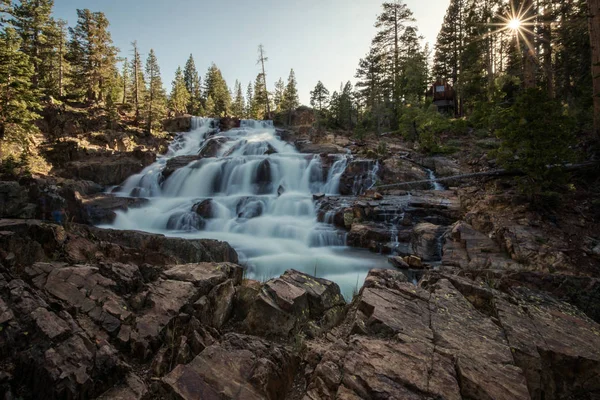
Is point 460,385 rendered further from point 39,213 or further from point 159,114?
point 159,114

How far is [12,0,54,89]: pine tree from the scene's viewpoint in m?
30.8

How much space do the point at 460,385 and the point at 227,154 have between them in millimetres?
26361

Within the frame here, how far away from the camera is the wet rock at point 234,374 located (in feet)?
8.77

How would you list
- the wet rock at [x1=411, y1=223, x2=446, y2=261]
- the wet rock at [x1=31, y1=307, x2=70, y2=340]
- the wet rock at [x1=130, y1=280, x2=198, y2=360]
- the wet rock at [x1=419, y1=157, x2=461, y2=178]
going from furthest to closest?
the wet rock at [x1=419, y1=157, x2=461, y2=178]
the wet rock at [x1=411, y1=223, x2=446, y2=261]
the wet rock at [x1=130, y1=280, x2=198, y2=360]
the wet rock at [x1=31, y1=307, x2=70, y2=340]

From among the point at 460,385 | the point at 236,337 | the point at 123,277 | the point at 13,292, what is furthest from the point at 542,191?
the point at 13,292

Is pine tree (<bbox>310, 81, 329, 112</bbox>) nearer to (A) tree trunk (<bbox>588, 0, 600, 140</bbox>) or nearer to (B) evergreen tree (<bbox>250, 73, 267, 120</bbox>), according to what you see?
(B) evergreen tree (<bbox>250, 73, 267, 120</bbox>)

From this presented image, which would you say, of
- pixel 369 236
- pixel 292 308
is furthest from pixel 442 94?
pixel 292 308

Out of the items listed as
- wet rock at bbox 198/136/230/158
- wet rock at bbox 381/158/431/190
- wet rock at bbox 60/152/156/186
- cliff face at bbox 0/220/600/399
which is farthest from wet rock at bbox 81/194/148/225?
wet rock at bbox 381/158/431/190

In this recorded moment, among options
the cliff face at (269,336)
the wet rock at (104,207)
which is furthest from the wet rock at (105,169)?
the cliff face at (269,336)

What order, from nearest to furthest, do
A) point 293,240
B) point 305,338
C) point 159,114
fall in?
point 305,338
point 293,240
point 159,114

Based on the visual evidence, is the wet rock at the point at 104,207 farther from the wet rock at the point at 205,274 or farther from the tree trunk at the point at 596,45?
the tree trunk at the point at 596,45

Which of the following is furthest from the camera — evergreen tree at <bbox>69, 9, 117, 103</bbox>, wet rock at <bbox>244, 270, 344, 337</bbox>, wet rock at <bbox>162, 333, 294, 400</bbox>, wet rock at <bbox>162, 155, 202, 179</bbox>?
evergreen tree at <bbox>69, 9, 117, 103</bbox>

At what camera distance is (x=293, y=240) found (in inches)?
480

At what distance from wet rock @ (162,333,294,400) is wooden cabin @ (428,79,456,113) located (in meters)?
40.5
